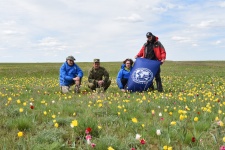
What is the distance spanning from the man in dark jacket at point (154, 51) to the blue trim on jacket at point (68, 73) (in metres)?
3.00

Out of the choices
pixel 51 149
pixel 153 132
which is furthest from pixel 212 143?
pixel 51 149

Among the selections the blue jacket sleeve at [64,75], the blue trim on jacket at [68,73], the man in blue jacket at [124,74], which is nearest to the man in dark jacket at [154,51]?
the man in blue jacket at [124,74]

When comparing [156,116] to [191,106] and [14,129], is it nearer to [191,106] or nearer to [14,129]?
[191,106]

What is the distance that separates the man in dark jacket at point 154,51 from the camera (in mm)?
11672

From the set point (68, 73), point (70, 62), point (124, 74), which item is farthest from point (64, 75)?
point (124, 74)

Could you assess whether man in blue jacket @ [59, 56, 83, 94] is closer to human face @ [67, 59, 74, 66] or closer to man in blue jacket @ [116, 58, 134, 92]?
human face @ [67, 59, 74, 66]

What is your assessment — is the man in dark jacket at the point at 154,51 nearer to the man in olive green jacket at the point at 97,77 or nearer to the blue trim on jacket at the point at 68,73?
the man in olive green jacket at the point at 97,77

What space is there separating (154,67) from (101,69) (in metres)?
2.34

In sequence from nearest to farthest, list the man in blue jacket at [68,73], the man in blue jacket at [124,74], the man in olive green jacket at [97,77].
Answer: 1. the man in blue jacket at [68,73]
2. the man in olive green jacket at [97,77]
3. the man in blue jacket at [124,74]

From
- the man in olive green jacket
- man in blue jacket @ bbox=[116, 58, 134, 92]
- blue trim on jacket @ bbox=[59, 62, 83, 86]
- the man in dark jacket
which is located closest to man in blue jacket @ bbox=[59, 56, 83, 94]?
blue trim on jacket @ bbox=[59, 62, 83, 86]

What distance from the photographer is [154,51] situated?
11.9 m

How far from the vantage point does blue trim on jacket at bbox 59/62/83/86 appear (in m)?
12.0

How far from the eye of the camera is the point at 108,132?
16.1ft

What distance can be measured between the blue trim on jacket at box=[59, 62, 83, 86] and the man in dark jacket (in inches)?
118
